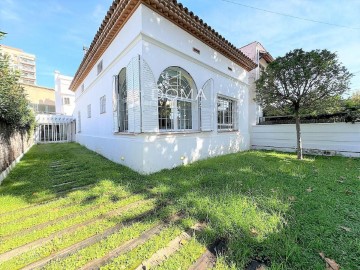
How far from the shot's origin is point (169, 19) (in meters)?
5.48

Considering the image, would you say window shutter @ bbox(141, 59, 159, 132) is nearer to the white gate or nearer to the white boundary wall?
the white boundary wall

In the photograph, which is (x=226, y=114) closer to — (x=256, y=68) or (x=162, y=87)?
(x=162, y=87)

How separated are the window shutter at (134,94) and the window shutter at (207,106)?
2703 millimetres

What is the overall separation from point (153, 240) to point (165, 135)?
11.5 ft

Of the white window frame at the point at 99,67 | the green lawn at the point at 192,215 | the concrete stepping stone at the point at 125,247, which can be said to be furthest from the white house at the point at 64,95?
the concrete stepping stone at the point at 125,247

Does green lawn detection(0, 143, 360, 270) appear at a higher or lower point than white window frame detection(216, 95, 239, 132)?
lower

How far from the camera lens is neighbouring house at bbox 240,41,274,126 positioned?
10945 millimetres

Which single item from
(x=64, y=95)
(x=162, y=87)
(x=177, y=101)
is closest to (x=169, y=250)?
(x=162, y=87)

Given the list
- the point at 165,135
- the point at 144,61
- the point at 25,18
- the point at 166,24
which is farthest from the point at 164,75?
the point at 25,18

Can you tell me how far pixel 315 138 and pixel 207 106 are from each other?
5.77 meters

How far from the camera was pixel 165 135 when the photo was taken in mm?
5438

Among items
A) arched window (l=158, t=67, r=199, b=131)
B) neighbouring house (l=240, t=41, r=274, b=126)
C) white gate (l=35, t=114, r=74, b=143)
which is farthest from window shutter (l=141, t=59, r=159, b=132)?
white gate (l=35, t=114, r=74, b=143)

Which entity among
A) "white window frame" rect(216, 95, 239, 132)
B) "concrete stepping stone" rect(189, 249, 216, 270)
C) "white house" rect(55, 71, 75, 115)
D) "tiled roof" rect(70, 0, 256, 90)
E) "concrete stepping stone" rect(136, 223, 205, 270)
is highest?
"white house" rect(55, 71, 75, 115)

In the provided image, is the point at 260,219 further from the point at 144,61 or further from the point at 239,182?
the point at 144,61
